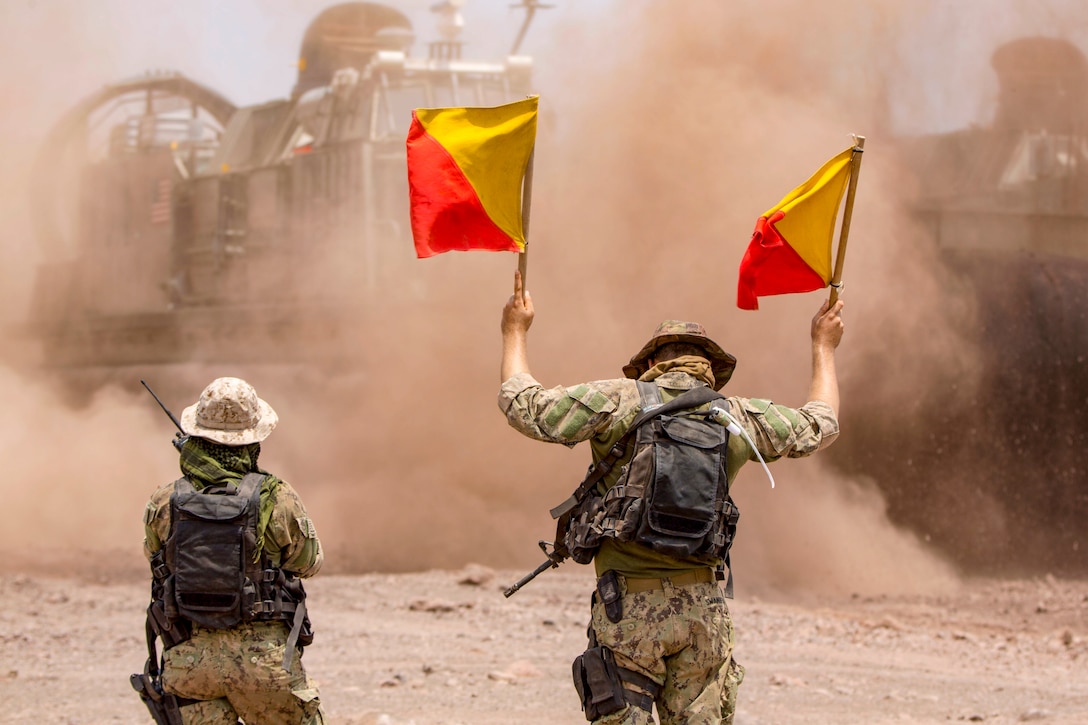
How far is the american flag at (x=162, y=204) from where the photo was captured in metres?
11.3

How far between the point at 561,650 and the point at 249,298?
5422mm

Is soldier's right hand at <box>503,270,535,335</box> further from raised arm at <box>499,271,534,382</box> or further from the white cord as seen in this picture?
the white cord

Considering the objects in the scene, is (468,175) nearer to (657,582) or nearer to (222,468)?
(222,468)

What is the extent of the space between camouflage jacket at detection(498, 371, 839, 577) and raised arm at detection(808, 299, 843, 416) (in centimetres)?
11

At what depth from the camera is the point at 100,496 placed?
9117 millimetres

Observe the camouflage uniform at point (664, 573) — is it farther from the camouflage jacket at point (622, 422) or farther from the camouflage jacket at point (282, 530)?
the camouflage jacket at point (282, 530)

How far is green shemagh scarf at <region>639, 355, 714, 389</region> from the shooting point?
2.86 metres

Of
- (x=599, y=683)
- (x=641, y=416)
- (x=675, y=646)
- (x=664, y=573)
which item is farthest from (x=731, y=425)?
(x=599, y=683)

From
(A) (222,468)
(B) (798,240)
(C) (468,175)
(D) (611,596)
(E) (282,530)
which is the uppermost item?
(C) (468,175)

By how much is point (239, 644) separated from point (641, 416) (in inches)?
35.2

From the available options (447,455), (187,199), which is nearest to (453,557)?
(447,455)

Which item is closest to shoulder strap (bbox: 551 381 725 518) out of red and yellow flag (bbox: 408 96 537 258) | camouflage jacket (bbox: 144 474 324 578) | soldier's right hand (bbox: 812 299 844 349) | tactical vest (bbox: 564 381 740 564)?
tactical vest (bbox: 564 381 740 564)

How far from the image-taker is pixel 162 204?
37.3ft

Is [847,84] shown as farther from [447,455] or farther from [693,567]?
[693,567]
